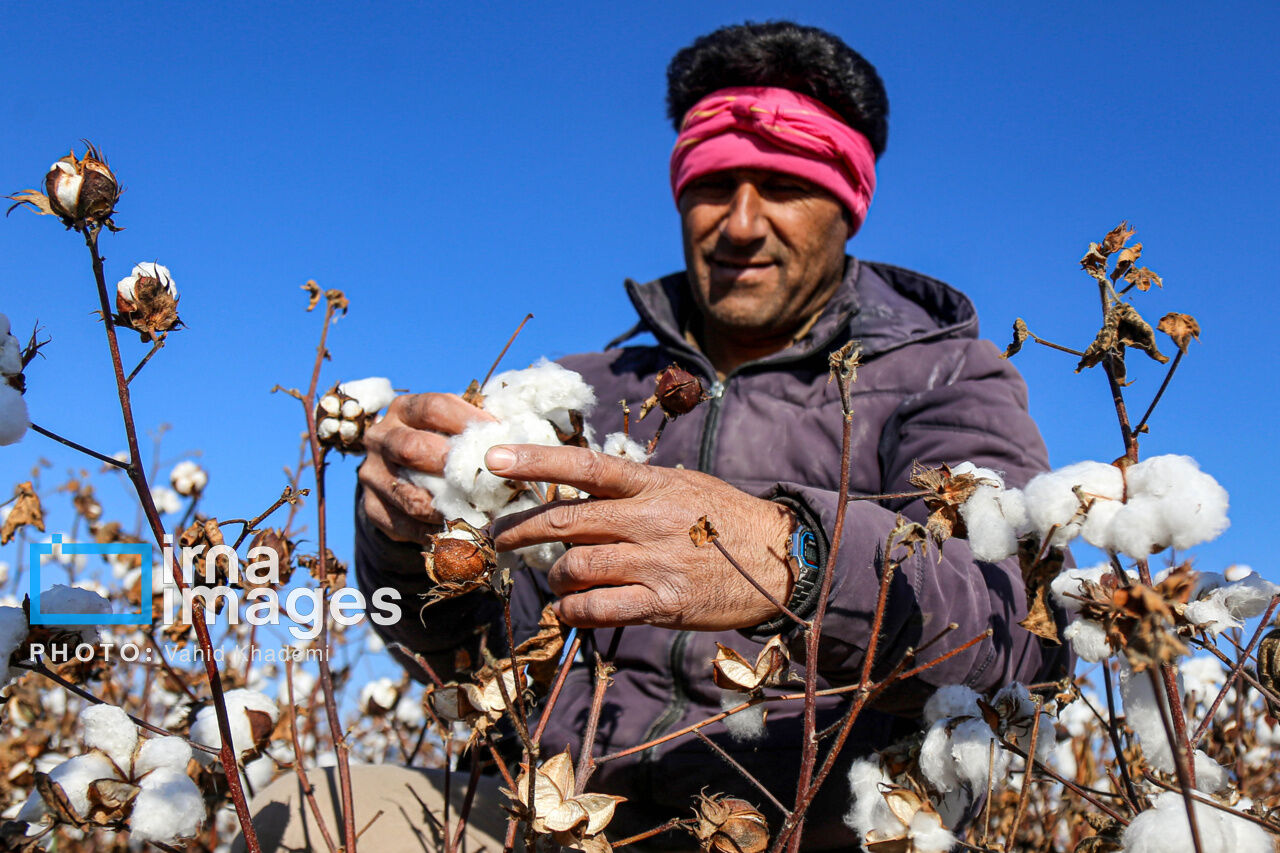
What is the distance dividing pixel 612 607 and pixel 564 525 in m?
0.10

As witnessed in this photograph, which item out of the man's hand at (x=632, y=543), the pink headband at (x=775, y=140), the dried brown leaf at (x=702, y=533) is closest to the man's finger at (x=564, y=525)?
the man's hand at (x=632, y=543)

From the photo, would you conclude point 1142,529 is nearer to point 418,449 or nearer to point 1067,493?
point 1067,493

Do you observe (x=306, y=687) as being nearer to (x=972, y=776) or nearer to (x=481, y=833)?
(x=481, y=833)

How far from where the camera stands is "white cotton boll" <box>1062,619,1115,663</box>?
→ 31.9 inches

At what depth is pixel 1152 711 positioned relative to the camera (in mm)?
882

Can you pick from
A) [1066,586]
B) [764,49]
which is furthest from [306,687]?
[1066,586]

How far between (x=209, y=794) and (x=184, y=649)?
806mm

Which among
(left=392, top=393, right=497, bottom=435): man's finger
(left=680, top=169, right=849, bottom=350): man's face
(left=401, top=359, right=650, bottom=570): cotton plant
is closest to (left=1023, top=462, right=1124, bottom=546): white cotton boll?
(left=401, top=359, right=650, bottom=570): cotton plant

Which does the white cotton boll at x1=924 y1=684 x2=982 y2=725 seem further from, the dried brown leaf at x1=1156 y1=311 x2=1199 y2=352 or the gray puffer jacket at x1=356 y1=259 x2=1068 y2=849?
the dried brown leaf at x1=1156 y1=311 x2=1199 y2=352

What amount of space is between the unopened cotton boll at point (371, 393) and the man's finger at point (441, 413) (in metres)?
0.14

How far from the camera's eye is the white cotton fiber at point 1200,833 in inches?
30.4

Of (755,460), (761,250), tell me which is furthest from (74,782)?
(761,250)

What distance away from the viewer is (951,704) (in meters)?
1.17

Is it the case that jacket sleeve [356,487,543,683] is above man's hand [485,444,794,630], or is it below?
above
